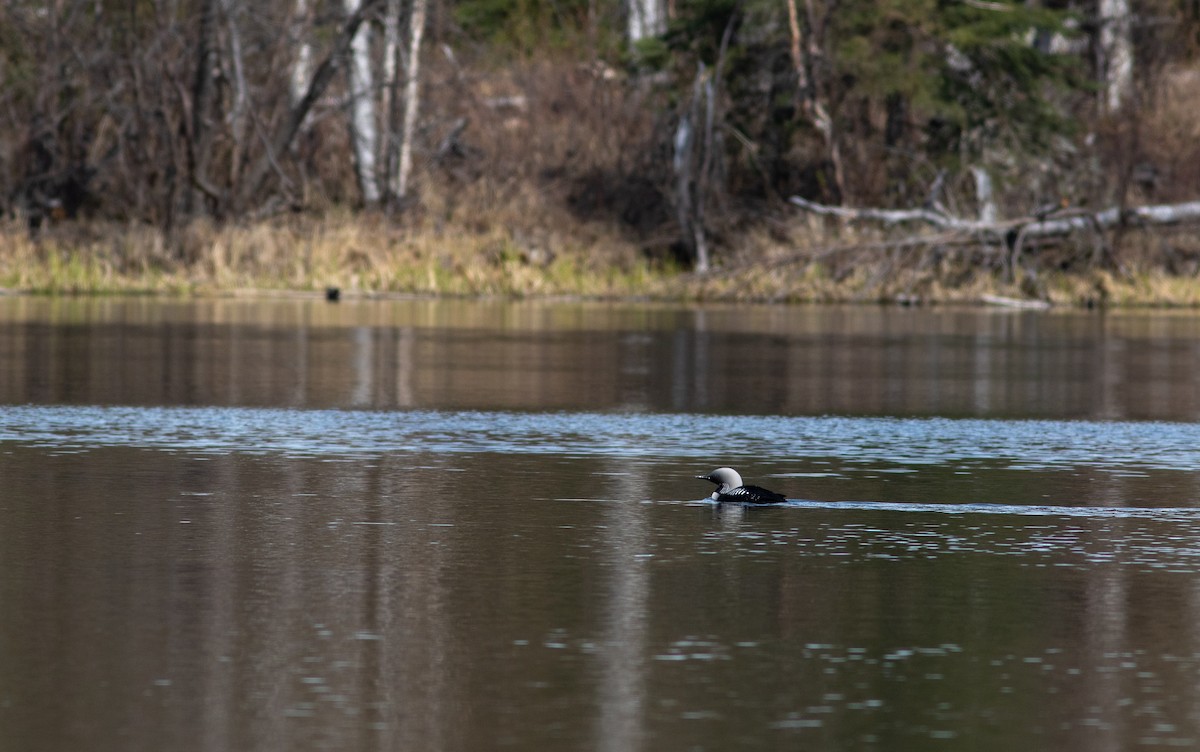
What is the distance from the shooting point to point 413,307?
3369 cm

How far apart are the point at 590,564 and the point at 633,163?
1322 inches

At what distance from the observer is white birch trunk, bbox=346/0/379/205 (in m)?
40.5

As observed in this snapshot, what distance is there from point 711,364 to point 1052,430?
6.87m

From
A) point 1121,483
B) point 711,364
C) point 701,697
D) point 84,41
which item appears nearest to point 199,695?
point 701,697

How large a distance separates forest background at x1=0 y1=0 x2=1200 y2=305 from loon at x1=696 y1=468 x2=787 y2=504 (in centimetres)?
2445

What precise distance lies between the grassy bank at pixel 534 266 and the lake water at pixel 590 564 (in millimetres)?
16935

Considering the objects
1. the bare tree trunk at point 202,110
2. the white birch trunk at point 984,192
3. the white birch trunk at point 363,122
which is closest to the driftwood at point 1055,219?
the white birch trunk at point 984,192

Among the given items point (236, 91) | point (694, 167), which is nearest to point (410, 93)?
point (236, 91)

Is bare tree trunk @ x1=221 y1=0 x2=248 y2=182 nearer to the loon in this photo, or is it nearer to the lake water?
the lake water

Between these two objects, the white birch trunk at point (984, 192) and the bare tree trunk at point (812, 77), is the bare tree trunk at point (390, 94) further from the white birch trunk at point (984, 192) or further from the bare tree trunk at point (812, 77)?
the white birch trunk at point (984, 192)

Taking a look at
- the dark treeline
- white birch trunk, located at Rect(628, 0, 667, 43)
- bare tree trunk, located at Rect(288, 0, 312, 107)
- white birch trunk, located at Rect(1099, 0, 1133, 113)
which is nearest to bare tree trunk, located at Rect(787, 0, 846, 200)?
the dark treeline

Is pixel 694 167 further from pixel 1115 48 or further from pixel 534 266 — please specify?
pixel 1115 48

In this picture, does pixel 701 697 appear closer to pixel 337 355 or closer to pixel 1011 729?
pixel 1011 729

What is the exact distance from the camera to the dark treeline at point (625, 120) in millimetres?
37375
